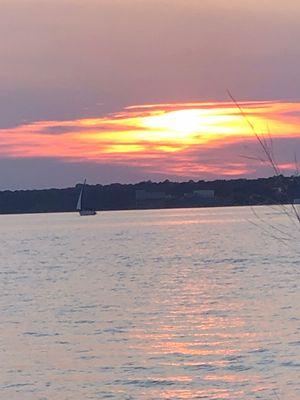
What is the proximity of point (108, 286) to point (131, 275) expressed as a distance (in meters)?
6.08

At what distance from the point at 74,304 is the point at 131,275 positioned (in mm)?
13686

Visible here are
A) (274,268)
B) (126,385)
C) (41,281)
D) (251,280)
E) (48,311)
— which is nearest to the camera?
(126,385)

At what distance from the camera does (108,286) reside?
4028 cm

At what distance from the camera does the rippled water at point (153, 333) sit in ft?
54.2

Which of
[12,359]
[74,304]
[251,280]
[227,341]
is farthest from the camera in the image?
[251,280]

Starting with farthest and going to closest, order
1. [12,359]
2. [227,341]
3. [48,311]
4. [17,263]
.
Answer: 1. [17,263]
2. [48,311]
3. [227,341]
4. [12,359]

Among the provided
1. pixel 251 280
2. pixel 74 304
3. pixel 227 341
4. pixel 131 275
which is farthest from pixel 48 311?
pixel 131 275

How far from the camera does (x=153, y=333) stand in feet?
77.0

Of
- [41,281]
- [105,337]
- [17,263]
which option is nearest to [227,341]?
[105,337]

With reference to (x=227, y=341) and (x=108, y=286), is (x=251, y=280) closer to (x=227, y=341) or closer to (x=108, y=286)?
(x=108, y=286)

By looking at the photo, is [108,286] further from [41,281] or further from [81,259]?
[81,259]

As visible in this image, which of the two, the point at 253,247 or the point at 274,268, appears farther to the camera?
the point at 253,247

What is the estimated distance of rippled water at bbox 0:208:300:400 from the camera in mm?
16516

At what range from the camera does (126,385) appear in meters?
16.7
